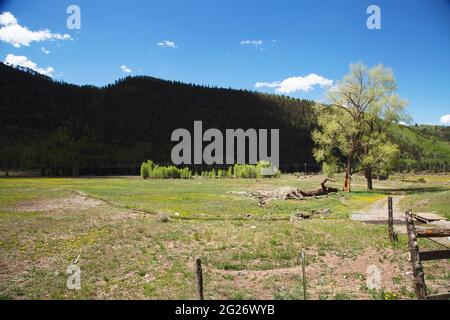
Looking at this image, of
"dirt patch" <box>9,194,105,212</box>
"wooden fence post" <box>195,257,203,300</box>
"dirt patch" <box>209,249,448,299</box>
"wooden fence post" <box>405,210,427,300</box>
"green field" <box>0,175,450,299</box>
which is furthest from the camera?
"dirt patch" <box>9,194,105,212</box>

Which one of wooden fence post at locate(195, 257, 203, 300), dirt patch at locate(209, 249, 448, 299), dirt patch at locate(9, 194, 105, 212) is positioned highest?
wooden fence post at locate(195, 257, 203, 300)

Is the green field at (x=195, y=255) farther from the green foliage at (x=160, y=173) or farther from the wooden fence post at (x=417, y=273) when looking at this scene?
the green foliage at (x=160, y=173)

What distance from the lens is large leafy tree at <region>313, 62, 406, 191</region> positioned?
52.5 metres

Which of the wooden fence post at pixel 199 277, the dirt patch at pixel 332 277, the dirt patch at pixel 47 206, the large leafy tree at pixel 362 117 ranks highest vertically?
the large leafy tree at pixel 362 117

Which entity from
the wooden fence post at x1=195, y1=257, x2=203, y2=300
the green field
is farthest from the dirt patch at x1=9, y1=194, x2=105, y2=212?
the wooden fence post at x1=195, y1=257, x2=203, y2=300

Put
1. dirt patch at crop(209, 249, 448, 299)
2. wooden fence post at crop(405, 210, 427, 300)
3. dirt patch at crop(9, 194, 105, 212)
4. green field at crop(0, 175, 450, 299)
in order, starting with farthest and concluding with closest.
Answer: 1. dirt patch at crop(9, 194, 105, 212)
2. green field at crop(0, 175, 450, 299)
3. dirt patch at crop(209, 249, 448, 299)
4. wooden fence post at crop(405, 210, 427, 300)

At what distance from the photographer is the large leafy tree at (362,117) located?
52.5m

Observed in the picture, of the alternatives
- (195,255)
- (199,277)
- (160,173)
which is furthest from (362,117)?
(160,173)

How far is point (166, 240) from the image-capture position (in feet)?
72.1

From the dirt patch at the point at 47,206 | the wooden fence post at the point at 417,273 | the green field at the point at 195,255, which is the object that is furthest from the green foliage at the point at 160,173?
the wooden fence post at the point at 417,273

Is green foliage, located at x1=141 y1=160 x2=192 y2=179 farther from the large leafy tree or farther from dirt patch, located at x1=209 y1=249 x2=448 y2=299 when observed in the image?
dirt patch, located at x1=209 y1=249 x2=448 y2=299
